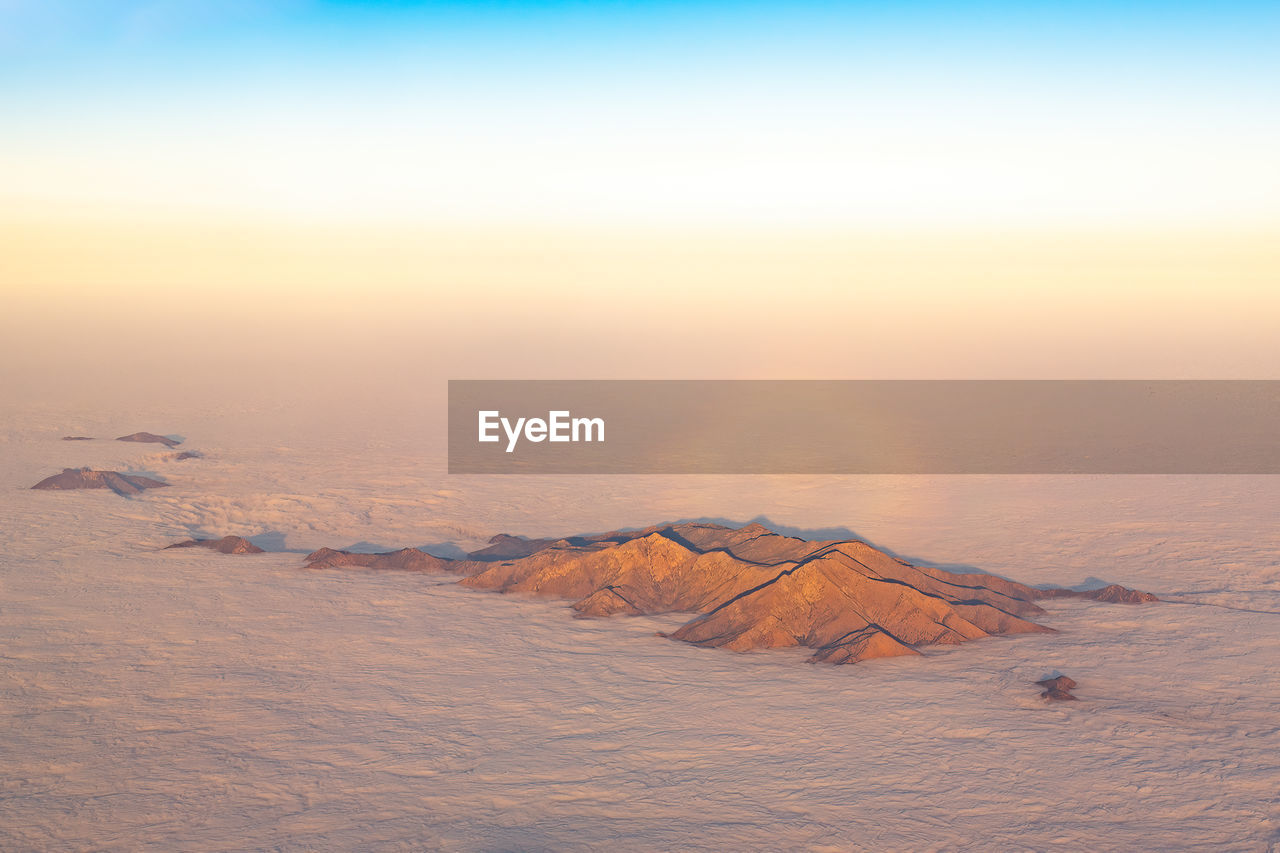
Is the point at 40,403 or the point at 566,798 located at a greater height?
the point at 40,403

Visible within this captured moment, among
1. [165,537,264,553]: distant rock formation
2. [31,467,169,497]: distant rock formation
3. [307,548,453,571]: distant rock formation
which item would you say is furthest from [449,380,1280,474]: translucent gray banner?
[307,548,453,571]: distant rock formation

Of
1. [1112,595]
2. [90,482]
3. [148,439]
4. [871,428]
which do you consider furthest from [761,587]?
[871,428]

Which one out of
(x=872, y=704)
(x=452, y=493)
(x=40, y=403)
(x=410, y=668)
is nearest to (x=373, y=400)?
(x=40, y=403)

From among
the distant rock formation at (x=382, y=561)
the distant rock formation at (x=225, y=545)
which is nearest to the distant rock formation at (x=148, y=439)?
the distant rock formation at (x=225, y=545)

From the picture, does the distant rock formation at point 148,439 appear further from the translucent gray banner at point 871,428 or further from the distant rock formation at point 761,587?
the distant rock formation at point 761,587

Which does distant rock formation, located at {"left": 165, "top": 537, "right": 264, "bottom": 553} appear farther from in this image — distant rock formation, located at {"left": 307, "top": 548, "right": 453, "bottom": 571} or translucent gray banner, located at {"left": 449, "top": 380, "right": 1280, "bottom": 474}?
translucent gray banner, located at {"left": 449, "top": 380, "right": 1280, "bottom": 474}

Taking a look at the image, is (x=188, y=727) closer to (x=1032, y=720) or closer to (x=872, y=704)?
(x=872, y=704)
